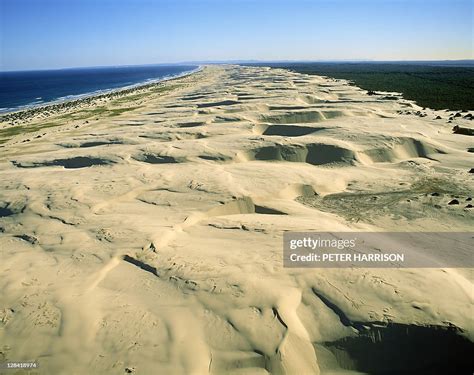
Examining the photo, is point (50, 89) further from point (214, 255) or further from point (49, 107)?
point (214, 255)

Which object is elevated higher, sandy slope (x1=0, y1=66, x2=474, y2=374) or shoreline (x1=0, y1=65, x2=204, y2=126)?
sandy slope (x1=0, y1=66, x2=474, y2=374)

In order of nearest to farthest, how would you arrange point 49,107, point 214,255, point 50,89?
point 214,255
point 49,107
point 50,89

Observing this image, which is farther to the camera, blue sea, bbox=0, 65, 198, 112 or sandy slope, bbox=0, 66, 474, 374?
blue sea, bbox=0, 65, 198, 112

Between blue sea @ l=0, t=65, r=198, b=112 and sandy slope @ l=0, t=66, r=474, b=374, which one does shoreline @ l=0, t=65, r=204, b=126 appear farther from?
sandy slope @ l=0, t=66, r=474, b=374

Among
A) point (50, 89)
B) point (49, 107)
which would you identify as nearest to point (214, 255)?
point (49, 107)

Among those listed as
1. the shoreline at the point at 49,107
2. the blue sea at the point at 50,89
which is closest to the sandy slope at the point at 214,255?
the shoreline at the point at 49,107

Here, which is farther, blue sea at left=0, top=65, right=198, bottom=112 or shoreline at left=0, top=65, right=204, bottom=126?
blue sea at left=0, top=65, right=198, bottom=112

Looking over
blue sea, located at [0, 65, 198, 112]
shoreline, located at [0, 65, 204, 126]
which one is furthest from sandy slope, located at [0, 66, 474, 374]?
blue sea, located at [0, 65, 198, 112]

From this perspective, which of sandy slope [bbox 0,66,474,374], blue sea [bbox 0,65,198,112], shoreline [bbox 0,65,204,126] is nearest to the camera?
sandy slope [bbox 0,66,474,374]

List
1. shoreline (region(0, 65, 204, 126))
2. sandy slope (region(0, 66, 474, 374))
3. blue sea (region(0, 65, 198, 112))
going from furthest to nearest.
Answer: blue sea (region(0, 65, 198, 112)) < shoreline (region(0, 65, 204, 126)) < sandy slope (region(0, 66, 474, 374))

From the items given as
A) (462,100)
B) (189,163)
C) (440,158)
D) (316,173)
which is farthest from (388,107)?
(189,163)
